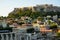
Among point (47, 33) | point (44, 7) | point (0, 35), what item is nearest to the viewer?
point (0, 35)

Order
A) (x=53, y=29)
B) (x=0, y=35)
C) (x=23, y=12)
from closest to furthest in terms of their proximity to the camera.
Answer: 1. (x=0, y=35)
2. (x=53, y=29)
3. (x=23, y=12)

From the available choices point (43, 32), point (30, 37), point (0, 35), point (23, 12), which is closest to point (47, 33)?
point (43, 32)

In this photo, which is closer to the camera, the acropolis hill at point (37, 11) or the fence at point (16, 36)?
the fence at point (16, 36)

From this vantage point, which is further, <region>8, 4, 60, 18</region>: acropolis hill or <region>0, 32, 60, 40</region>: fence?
<region>8, 4, 60, 18</region>: acropolis hill

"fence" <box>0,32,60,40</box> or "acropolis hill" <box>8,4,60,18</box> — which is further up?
"fence" <box>0,32,60,40</box>

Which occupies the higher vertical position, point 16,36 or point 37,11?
point 16,36

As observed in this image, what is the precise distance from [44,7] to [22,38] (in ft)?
80.7

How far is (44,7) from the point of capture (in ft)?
159

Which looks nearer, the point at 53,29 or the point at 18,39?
the point at 18,39

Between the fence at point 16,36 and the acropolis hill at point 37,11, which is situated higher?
the fence at point 16,36

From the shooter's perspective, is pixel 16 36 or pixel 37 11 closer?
pixel 16 36

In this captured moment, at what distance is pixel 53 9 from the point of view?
46531mm

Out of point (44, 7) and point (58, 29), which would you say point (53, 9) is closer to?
point (44, 7)

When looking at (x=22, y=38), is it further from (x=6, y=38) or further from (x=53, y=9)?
(x=53, y=9)
